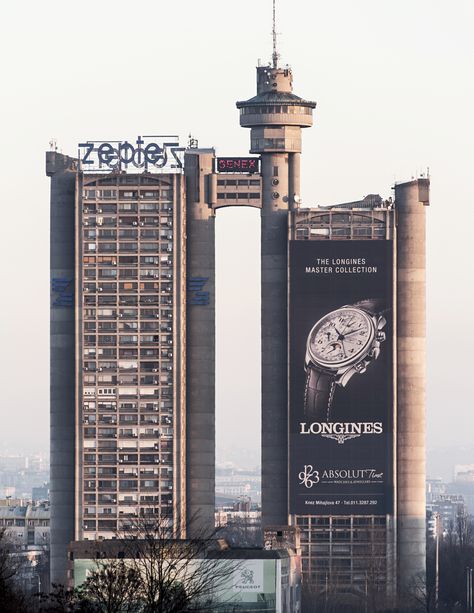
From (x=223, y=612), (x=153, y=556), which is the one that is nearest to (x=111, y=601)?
(x=153, y=556)

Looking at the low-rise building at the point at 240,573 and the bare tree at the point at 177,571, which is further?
the low-rise building at the point at 240,573

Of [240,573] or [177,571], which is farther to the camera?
[240,573]

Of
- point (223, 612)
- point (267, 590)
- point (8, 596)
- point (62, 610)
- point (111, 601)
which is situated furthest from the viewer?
point (267, 590)

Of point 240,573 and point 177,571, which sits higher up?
point 177,571

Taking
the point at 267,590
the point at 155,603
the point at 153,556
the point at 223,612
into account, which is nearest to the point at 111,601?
the point at 155,603

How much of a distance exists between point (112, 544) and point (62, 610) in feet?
323

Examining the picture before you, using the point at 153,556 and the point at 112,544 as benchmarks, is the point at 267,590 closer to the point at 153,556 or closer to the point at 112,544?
the point at 112,544

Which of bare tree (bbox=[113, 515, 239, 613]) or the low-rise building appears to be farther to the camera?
the low-rise building

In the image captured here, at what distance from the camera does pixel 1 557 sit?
139m

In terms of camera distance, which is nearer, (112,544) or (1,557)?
(1,557)

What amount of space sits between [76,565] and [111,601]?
8276cm

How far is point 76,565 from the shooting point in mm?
190375

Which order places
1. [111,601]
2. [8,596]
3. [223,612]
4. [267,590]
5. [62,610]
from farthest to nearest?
[267,590] → [223,612] → [8,596] → [111,601] → [62,610]

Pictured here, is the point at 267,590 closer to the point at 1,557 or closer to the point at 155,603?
the point at 1,557
